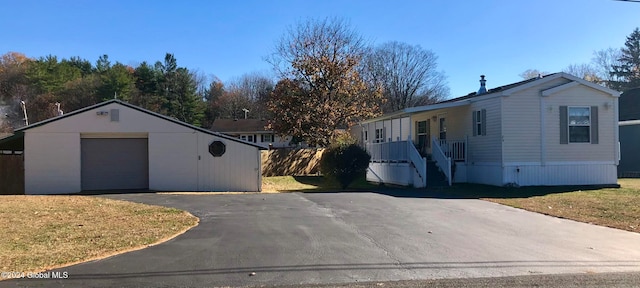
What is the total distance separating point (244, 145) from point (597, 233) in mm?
14633

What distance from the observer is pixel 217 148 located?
Result: 2114 cm

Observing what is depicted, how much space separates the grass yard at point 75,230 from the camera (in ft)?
23.6

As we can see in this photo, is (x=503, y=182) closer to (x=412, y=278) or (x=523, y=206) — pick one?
(x=523, y=206)

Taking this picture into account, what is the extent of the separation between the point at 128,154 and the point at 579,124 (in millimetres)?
18773

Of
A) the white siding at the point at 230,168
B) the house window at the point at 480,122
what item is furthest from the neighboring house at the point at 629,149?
the white siding at the point at 230,168

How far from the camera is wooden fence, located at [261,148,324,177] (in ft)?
102

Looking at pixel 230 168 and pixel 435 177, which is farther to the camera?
pixel 230 168

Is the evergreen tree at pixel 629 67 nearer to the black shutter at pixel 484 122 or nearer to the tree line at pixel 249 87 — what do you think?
the tree line at pixel 249 87

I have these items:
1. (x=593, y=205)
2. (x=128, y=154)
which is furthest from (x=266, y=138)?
(x=593, y=205)

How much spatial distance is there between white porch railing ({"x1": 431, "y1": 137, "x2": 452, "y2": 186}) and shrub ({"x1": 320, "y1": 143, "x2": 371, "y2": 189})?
3.23 metres

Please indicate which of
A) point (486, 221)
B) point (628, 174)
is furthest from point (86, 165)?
point (628, 174)

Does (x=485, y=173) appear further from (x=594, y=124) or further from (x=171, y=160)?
(x=171, y=160)

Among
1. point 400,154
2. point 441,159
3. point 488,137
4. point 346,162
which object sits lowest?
point 346,162

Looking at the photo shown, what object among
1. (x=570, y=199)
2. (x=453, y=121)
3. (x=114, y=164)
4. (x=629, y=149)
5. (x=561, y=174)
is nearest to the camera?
(x=570, y=199)
